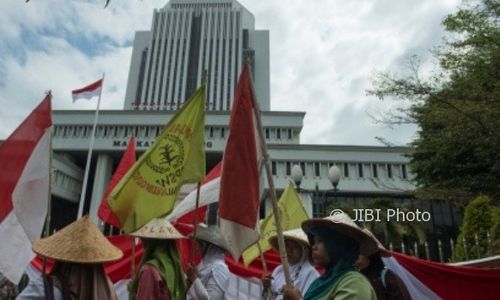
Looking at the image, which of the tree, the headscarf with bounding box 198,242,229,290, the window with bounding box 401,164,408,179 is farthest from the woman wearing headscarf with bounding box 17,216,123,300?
the window with bounding box 401,164,408,179

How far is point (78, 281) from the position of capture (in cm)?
233

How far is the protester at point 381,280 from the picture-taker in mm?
2800

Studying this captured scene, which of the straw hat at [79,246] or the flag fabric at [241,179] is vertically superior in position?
the flag fabric at [241,179]

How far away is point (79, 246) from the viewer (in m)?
2.40

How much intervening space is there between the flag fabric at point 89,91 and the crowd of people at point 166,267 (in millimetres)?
12855

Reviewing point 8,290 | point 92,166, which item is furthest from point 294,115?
point 8,290

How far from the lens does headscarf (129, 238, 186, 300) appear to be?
2.93 meters

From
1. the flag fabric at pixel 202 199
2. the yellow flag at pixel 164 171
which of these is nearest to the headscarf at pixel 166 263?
the yellow flag at pixel 164 171

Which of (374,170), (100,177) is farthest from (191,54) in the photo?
(374,170)

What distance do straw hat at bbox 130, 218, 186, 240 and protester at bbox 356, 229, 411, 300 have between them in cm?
140

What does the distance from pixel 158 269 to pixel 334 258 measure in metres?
1.32

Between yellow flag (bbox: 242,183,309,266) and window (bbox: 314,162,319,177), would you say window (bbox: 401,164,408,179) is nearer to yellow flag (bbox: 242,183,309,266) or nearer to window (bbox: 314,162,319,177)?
window (bbox: 314,162,319,177)

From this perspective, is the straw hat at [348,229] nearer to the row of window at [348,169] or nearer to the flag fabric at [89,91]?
the flag fabric at [89,91]

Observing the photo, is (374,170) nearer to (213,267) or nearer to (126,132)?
(126,132)
